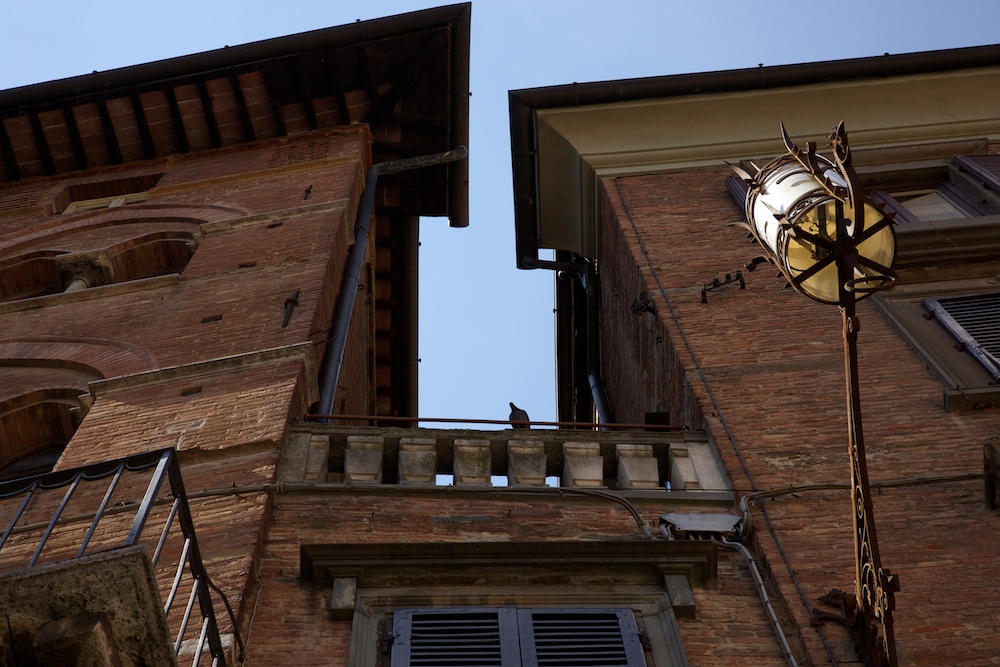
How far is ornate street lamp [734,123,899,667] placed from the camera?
5.00 metres

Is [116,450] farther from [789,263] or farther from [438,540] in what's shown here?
[789,263]

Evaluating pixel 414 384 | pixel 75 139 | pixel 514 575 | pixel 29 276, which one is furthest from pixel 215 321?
pixel 414 384

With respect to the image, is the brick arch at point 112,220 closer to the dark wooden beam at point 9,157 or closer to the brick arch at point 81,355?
the dark wooden beam at point 9,157

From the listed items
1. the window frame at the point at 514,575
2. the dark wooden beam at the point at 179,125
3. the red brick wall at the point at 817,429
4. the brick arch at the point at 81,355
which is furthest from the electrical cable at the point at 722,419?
the dark wooden beam at the point at 179,125

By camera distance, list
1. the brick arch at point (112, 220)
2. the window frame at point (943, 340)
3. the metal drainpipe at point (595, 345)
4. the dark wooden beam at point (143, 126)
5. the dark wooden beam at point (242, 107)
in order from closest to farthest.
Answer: the window frame at point (943, 340), the brick arch at point (112, 220), the metal drainpipe at point (595, 345), the dark wooden beam at point (242, 107), the dark wooden beam at point (143, 126)

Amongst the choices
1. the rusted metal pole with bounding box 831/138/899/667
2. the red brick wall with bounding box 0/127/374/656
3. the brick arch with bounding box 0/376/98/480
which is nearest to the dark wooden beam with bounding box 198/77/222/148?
the red brick wall with bounding box 0/127/374/656

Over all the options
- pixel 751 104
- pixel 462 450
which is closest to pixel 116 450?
pixel 462 450

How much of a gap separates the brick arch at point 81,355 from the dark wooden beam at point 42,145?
5.84m

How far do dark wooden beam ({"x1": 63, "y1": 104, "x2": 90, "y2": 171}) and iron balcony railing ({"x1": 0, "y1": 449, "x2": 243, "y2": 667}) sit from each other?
957 cm

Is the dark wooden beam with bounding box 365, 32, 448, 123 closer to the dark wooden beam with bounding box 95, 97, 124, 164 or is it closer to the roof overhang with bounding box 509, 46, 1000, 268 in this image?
the roof overhang with bounding box 509, 46, 1000, 268

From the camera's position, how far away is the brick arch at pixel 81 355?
10.0 metres

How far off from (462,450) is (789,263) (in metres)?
3.52

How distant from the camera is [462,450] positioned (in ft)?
26.7

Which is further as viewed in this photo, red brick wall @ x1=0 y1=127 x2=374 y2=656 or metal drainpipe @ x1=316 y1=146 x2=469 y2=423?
metal drainpipe @ x1=316 y1=146 x2=469 y2=423
